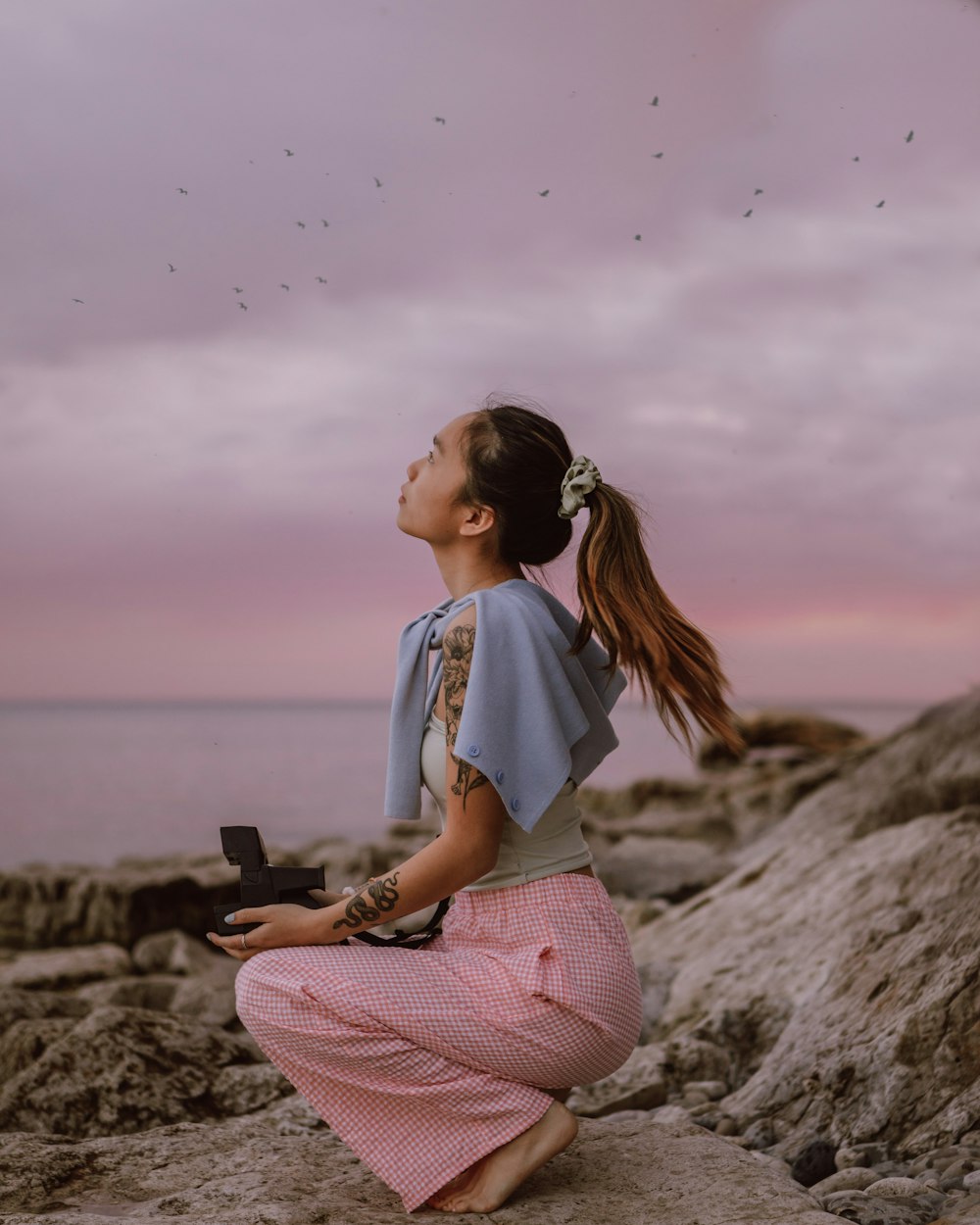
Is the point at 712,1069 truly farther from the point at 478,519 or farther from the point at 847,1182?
the point at 478,519

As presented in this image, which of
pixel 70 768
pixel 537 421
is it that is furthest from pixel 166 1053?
pixel 70 768

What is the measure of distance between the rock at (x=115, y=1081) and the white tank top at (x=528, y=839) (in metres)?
1.73

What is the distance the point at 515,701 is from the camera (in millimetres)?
3043

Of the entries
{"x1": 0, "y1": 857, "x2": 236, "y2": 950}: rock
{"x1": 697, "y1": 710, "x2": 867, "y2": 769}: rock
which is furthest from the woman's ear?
{"x1": 697, "y1": 710, "x2": 867, "y2": 769}: rock

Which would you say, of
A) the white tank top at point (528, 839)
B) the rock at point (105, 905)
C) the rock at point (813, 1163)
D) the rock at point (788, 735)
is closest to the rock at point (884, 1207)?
the rock at point (813, 1163)

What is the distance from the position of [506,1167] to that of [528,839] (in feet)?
2.48

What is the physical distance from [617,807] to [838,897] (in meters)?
8.92

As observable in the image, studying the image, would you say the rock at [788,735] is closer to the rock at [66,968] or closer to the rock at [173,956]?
the rock at [173,956]

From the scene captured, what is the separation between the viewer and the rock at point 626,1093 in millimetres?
4301

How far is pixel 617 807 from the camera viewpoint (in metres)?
13.9

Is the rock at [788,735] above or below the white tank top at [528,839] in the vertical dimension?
below

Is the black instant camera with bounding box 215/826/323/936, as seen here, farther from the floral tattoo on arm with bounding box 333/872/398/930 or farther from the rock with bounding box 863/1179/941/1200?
the rock with bounding box 863/1179/941/1200

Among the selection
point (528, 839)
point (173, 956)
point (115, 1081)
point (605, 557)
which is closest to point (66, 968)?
point (173, 956)

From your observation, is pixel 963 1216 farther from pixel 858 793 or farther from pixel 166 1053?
pixel 858 793
